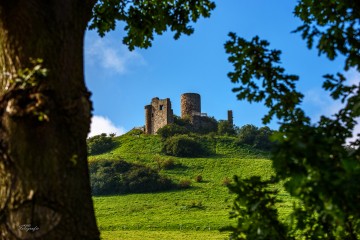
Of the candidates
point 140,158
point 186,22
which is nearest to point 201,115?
point 140,158

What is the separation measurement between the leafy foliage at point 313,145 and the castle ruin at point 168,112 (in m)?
86.7

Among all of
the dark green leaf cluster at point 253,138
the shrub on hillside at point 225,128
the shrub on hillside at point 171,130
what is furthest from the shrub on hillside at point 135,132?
the dark green leaf cluster at point 253,138

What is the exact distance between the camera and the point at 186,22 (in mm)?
5570

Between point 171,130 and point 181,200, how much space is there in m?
35.4

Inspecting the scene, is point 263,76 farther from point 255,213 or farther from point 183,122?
point 183,122

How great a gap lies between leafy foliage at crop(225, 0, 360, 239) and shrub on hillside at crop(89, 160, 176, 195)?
2133 inches

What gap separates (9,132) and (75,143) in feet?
1.46

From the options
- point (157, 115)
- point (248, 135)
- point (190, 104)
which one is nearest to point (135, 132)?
point (157, 115)

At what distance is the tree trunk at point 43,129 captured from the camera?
2.87 metres

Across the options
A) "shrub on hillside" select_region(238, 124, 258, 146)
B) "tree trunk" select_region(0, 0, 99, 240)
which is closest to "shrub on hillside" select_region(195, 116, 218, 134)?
"shrub on hillside" select_region(238, 124, 258, 146)

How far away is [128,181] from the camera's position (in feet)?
192

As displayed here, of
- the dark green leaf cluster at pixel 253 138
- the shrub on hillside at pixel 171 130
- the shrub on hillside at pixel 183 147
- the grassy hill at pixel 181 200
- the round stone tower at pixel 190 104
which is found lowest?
the grassy hill at pixel 181 200

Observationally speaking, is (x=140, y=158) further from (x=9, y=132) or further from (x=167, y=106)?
(x=9, y=132)

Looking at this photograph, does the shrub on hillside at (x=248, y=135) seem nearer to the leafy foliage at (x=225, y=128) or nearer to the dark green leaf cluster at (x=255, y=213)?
the leafy foliage at (x=225, y=128)
